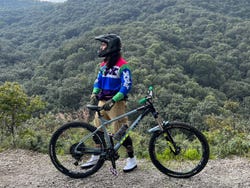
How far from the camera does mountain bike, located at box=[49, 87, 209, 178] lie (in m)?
4.35

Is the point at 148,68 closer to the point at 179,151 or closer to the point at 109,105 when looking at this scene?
the point at 179,151

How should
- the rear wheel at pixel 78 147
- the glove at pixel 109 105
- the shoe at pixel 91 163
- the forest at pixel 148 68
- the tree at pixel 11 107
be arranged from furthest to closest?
the forest at pixel 148 68
the tree at pixel 11 107
the shoe at pixel 91 163
the rear wheel at pixel 78 147
the glove at pixel 109 105

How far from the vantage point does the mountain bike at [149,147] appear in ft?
14.3

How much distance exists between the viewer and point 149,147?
4.50m

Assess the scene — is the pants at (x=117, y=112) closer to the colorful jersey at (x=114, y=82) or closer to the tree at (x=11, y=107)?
the colorful jersey at (x=114, y=82)

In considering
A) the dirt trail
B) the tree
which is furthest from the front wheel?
the tree

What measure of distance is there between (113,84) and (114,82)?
0.11 ft

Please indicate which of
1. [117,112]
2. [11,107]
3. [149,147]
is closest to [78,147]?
[117,112]

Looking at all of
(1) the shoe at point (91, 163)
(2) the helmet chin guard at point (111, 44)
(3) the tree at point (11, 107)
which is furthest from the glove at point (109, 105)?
(3) the tree at point (11, 107)

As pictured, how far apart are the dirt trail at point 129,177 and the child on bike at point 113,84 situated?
9.5 inches

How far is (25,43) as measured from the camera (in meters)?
75.8

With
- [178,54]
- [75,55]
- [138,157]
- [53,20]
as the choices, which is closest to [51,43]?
[53,20]

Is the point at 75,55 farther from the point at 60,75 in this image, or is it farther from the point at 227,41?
the point at 227,41

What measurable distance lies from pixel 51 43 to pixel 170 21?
2780cm
